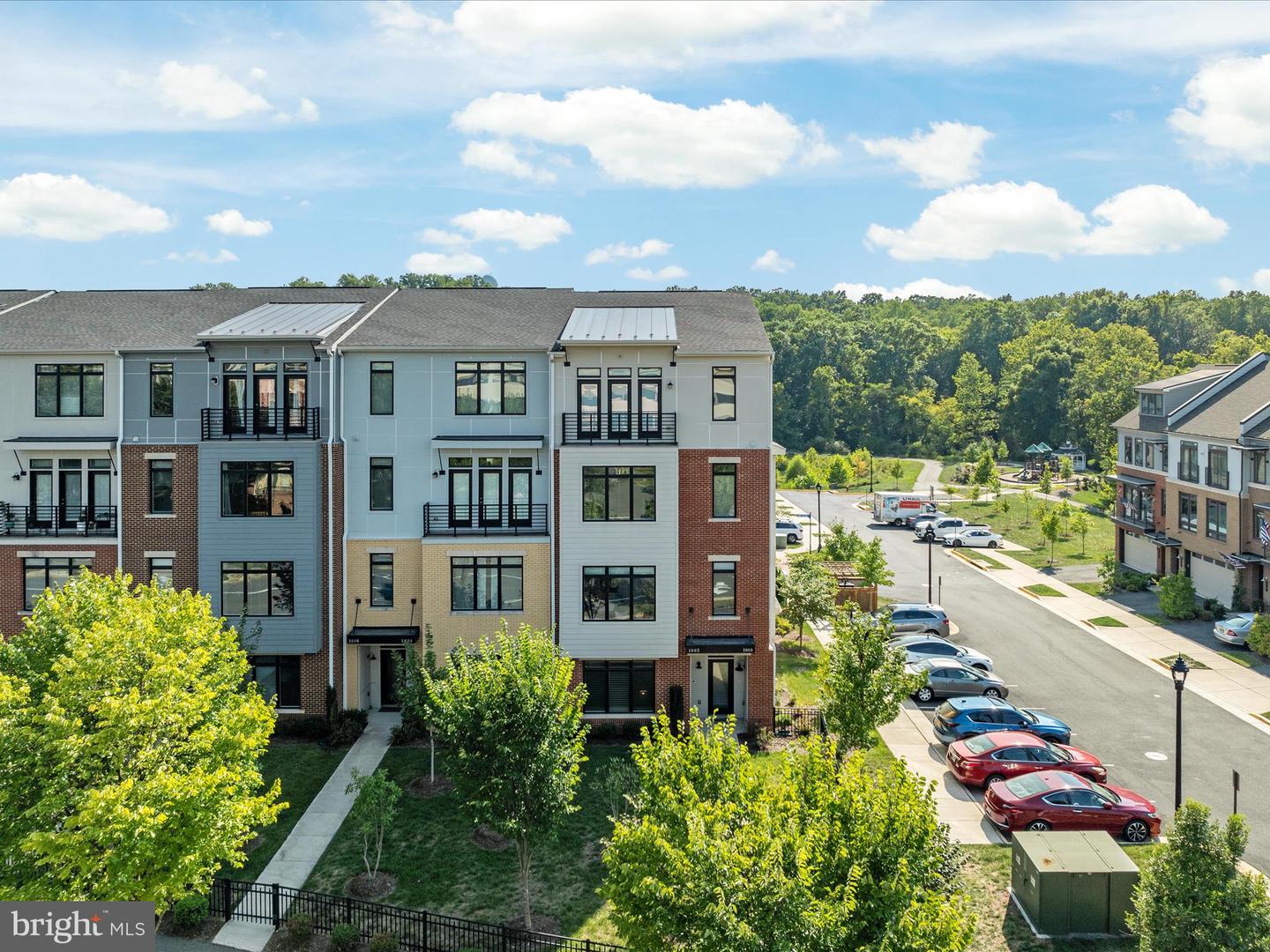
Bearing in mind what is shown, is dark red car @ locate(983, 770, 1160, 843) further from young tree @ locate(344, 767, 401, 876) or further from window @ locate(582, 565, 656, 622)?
young tree @ locate(344, 767, 401, 876)

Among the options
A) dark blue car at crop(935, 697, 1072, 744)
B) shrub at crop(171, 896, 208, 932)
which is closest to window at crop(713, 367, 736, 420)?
dark blue car at crop(935, 697, 1072, 744)

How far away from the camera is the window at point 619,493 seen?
26.4m

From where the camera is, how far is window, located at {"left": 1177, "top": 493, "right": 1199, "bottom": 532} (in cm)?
4259

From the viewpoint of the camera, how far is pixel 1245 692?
30.0m

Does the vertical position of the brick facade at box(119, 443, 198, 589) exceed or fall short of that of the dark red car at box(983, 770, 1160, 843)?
it exceeds it

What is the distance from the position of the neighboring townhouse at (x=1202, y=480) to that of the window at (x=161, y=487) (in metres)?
41.5

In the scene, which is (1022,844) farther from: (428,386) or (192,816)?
(428,386)

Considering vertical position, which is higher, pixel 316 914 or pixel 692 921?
pixel 692 921

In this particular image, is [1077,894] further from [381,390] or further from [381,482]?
[381,390]

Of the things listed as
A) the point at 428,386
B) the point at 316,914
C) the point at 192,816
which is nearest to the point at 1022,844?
the point at 316,914

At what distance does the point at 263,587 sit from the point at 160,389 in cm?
684

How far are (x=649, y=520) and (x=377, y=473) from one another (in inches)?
330

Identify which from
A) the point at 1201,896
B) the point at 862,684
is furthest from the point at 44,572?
the point at 1201,896

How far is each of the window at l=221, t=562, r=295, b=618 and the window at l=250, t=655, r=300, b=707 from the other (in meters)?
1.58
